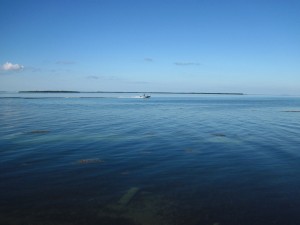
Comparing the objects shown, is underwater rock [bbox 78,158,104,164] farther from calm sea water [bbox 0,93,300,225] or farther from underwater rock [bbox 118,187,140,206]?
underwater rock [bbox 118,187,140,206]

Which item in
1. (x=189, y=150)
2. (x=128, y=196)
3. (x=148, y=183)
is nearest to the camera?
(x=128, y=196)

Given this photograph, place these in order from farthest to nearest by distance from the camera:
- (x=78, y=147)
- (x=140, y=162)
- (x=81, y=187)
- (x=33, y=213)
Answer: (x=78, y=147) → (x=140, y=162) → (x=81, y=187) → (x=33, y=213)

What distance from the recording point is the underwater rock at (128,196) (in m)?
10.3

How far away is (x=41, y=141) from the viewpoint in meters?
22.0

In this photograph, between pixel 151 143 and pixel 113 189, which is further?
pixel 151 143

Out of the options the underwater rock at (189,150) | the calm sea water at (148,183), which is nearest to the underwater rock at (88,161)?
the calm sea water at (148,183)

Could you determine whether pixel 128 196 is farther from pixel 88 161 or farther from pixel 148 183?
pixel 88 161

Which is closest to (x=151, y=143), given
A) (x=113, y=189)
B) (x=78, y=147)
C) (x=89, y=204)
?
(x=78, y=147)

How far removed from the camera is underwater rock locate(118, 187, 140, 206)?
10.3m

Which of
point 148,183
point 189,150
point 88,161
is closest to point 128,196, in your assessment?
point 148,183

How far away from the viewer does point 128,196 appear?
10.9m

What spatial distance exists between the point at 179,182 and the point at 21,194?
650 centimetres

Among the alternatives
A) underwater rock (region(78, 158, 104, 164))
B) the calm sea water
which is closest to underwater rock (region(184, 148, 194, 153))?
the calm sea water

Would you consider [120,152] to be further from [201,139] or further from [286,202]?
[286,202]
